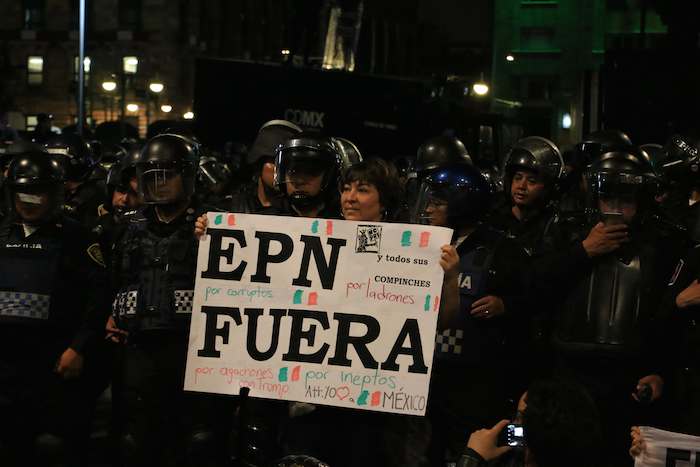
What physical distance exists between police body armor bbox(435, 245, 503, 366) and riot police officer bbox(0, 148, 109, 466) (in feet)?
6.31

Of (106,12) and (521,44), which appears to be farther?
(521,44)

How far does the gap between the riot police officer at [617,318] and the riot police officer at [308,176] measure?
4.29ft

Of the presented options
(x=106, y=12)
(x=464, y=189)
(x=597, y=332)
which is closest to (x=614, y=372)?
(x=597, y=332)

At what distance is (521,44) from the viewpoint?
73250mm

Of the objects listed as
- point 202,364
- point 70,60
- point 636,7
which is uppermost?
point 636,7

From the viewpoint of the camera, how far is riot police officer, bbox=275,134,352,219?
Result: 6.33 metres

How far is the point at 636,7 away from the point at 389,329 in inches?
2585

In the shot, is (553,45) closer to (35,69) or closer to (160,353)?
(35,69)

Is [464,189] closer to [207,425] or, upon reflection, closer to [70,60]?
[207,425]

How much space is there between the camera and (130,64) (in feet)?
197

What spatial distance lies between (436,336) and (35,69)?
59780mm

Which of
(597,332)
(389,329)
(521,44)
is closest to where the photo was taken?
(389,329)

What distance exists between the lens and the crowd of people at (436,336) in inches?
230

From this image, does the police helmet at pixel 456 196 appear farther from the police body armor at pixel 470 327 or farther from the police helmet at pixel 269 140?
the police helmet at pixel 269 140
